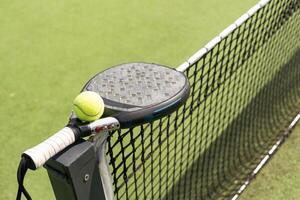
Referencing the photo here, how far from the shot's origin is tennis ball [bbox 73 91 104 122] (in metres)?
1.40

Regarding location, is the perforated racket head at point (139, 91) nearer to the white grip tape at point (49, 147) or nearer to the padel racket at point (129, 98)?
→ the padel racket at point (129, 98)

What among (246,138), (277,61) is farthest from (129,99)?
(277,61)

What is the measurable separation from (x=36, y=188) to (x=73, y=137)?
2135 millimetres

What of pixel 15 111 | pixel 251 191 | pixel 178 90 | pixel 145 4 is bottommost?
pixel 251 191

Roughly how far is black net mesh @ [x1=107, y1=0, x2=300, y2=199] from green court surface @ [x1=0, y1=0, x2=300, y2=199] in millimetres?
237

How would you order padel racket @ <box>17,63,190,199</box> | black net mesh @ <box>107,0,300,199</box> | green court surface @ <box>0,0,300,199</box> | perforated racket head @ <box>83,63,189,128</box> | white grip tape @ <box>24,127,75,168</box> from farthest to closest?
green court surface @ <box>0,0,300,199</box>
black net mesh @ <box>107,0,300,199</box>
perforated racket head @ <box>83,63,189,128</box>
padel racket @ <box>17,63,190,199</box>
white grip tape @ <box>24,127,75,168</box>

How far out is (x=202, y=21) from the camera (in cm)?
515

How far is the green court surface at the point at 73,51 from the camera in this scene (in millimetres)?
3461

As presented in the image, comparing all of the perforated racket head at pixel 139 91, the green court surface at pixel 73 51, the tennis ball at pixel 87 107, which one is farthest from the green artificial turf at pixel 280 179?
the tennis ball at pixel 87 107

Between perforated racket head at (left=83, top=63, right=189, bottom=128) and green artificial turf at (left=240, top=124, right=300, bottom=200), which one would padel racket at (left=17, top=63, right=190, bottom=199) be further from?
green artificial turf at (left=240, top=124, right=300, bottom=200)

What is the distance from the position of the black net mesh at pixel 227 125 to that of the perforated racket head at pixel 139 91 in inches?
43.8

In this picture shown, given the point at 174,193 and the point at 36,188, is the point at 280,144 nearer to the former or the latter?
the point at 174,193

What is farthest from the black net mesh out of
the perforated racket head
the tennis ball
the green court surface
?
the tennis ball

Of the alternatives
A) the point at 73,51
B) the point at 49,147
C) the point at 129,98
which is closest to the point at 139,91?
the point at 129,98
